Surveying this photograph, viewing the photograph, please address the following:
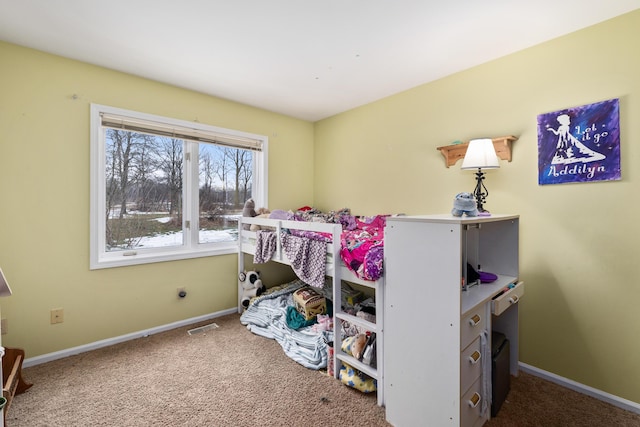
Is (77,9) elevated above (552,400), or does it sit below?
above

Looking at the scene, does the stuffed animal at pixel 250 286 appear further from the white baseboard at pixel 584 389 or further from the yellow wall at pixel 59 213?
the white baseboard at pixel 584 389

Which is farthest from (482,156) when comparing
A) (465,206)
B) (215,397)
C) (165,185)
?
(165,185)

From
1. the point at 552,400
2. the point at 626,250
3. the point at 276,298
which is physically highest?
the point at 626,250

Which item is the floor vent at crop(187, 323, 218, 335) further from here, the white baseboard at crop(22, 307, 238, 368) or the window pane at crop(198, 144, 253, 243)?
the window pane at crop(198, 144, 253, 243)

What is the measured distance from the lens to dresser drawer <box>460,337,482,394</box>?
1323 mm

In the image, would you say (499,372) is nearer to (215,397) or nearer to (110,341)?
(215,397)

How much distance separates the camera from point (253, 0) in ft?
5.19

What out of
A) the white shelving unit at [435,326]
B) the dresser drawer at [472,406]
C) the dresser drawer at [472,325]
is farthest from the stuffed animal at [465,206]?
the dresser drawer at [472,406]

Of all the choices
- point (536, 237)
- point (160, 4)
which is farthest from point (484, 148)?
point (160, 4)

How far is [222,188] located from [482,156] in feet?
7.79

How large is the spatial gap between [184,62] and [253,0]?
939 millimetres

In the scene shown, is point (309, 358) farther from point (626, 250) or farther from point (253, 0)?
point (253, 0)

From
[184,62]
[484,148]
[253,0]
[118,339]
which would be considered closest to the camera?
[253,0]

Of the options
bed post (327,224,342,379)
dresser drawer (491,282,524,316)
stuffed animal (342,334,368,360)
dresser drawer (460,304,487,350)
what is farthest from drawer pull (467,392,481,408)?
bed post (327,224,342,379)
